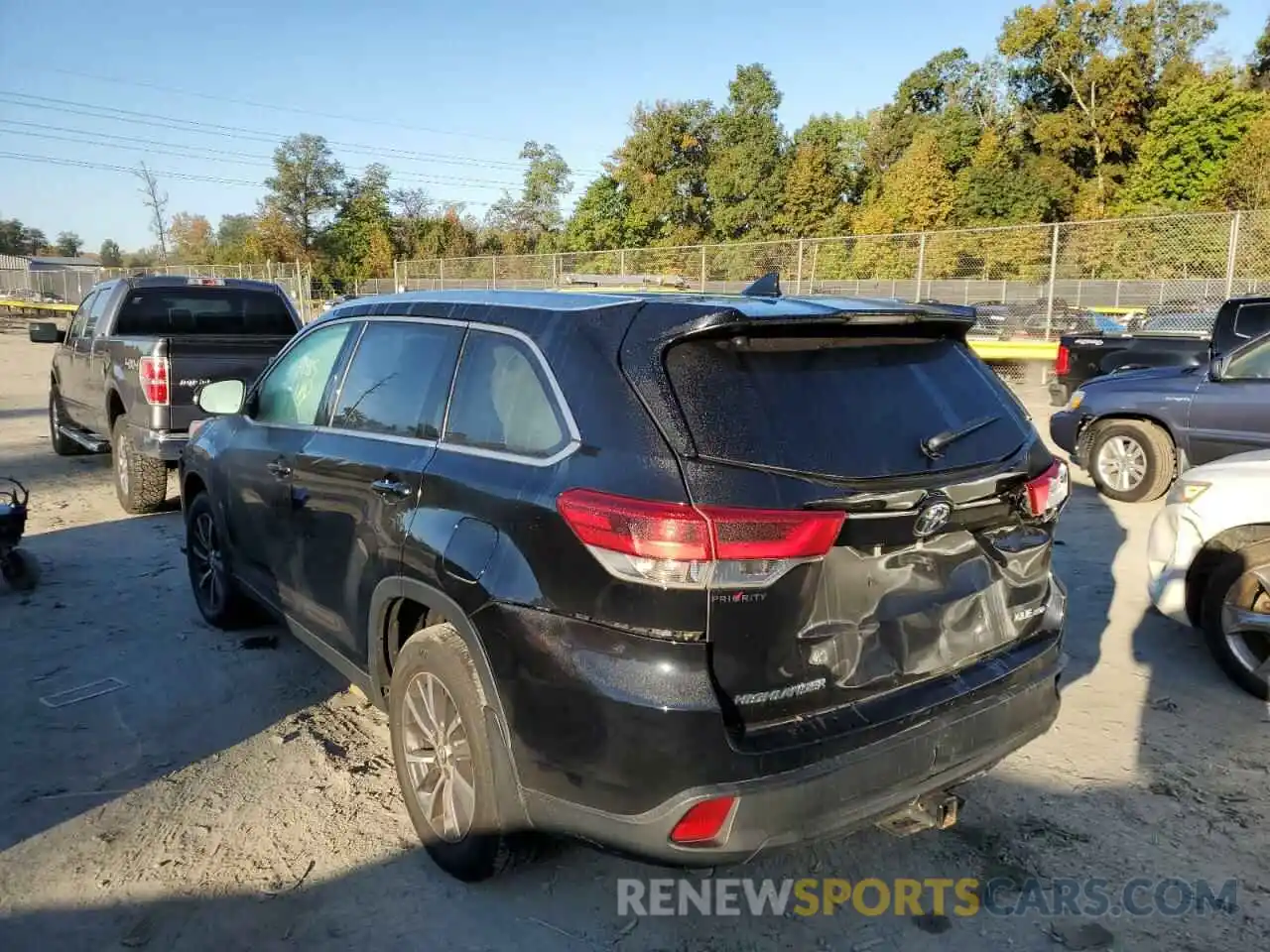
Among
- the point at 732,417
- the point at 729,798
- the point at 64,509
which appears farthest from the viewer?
the point at 64,509

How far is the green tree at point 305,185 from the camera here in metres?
69.6

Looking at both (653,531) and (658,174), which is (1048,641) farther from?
(658,174)

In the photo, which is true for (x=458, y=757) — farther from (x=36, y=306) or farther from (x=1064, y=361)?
(x=36, y=306)

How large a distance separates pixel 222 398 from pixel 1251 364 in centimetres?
729

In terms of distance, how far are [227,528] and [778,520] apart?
11.2 ft

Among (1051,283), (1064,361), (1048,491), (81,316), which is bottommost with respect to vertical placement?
(1064,361)

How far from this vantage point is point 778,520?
223 cm

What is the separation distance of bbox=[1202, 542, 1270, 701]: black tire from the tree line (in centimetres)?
4006

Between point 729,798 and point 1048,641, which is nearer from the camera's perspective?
point 729,798

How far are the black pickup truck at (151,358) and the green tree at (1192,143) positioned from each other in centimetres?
4747

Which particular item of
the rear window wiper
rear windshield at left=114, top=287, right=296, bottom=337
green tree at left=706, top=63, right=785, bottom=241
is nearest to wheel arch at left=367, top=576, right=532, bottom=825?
the rear window wiper

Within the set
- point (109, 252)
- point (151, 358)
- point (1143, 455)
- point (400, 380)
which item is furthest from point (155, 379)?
point (109, 252)

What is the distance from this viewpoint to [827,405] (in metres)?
2.51

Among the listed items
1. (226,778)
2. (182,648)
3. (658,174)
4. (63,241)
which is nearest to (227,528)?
(182,648)
